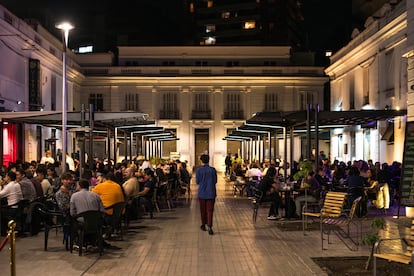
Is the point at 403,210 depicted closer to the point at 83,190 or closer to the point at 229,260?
the point at 229,260

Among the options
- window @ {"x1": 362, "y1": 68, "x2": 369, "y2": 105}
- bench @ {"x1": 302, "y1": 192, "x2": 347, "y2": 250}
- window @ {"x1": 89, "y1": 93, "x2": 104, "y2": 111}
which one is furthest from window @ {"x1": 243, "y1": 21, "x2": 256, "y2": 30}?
Result: bench @ {"x1": 302, "y1": 192, "x2": 347, "y2": 250}

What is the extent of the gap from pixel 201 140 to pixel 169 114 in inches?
138

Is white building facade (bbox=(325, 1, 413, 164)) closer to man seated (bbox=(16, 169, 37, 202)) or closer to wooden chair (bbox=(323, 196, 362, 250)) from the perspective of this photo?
wooden chair (bbox=(323, 196, 362, 250))

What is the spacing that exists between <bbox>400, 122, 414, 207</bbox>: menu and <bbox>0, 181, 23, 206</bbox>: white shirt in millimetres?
7662

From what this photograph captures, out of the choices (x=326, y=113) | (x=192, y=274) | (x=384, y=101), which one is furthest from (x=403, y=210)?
(x=384, y=101)

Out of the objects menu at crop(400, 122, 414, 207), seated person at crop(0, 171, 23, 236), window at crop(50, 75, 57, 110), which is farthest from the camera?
window at crop(50, 75, 57, 110)

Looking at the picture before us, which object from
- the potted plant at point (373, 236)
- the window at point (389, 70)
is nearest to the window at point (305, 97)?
the window at point (389, 70)

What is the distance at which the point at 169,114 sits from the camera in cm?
4800

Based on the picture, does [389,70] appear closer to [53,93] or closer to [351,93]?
[351,93]

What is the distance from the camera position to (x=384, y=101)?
2828cm

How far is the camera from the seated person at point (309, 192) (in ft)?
44.6

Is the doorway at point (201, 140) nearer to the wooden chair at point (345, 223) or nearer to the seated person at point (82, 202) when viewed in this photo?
the wooden chair at point (345, 223)

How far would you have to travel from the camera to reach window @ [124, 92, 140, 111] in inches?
1871

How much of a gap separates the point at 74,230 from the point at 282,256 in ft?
11.6
